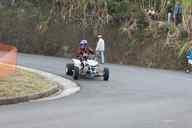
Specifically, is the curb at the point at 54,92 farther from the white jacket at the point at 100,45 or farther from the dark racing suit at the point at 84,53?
the white jacket at the point at 100,45

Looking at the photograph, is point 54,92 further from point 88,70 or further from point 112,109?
point 88,70

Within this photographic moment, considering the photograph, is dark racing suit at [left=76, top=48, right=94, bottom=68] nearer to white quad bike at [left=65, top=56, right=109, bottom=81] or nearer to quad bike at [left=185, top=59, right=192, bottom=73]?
white quad bike at [left=65, top=56, right=109, bottom=81]

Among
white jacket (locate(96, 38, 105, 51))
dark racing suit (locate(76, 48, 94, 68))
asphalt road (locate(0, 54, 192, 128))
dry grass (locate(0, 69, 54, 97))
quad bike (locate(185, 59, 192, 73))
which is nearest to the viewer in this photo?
asphalt road (locate(0, 54, 192, 128))

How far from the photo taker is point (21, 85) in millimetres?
15266

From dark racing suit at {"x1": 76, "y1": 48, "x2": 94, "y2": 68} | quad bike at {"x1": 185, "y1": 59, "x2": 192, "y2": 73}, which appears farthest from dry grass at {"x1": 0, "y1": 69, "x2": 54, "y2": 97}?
quad bike at {"x1": 185, "y1": 59, "x2": 192, "y2": 73}

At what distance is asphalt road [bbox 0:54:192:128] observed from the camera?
8.87 m

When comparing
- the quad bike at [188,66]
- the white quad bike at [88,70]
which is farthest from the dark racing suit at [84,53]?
the quad bike at [188,66]

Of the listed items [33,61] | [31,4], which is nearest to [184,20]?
[33,61]

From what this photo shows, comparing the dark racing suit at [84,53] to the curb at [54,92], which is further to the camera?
the dark racing suit at [84,53]

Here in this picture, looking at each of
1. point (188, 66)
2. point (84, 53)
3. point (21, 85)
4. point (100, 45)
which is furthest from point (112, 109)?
point (100, 45)

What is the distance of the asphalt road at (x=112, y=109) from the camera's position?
8867mm

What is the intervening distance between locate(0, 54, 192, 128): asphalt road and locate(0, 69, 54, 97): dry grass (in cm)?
97

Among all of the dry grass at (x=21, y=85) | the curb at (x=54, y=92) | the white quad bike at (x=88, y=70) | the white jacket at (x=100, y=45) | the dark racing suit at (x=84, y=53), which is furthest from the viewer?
the white jacket at (x=100, y=45)

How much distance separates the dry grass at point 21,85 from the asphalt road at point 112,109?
97 cm
